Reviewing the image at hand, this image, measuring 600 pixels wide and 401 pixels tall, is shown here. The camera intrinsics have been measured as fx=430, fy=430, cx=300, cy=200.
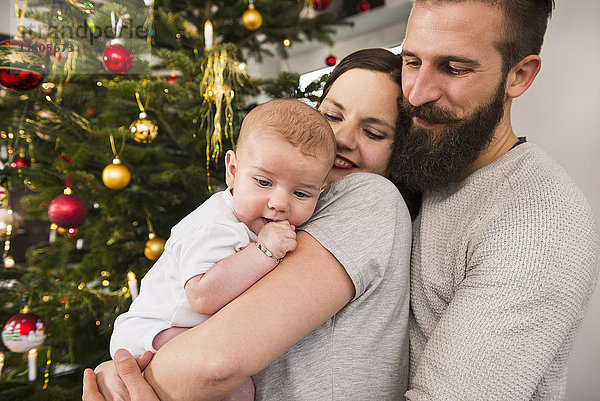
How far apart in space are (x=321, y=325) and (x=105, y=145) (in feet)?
5.29

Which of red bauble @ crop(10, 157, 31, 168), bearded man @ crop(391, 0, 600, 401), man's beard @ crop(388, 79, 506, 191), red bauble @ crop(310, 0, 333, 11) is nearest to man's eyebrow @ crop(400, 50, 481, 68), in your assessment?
bearded man @ crop(391, 0, 600, 401)

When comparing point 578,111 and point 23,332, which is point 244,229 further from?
point 578,111

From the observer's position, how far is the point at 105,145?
2.08m

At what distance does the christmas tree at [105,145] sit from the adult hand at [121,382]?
0.89 m

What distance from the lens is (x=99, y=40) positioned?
6.49ft

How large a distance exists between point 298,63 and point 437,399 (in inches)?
166

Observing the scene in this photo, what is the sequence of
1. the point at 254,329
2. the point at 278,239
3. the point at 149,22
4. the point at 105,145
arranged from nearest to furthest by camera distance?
the point at 254,329
the point at 278,239
the point at 149,22
the point at 105,145

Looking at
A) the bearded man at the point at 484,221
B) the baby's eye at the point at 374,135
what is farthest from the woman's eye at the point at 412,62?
the baby's eye at the point at 374,135

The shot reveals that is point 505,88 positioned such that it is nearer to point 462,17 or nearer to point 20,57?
point 462,17

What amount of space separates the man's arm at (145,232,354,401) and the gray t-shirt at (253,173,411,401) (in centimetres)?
5

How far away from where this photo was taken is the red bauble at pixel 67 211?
1.76 metres

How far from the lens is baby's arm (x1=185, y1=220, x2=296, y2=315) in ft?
2.85

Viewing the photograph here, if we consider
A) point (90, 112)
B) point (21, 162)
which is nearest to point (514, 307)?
point (21, 162)

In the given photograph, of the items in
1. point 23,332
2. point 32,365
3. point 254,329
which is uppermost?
Answer: point 254,329
